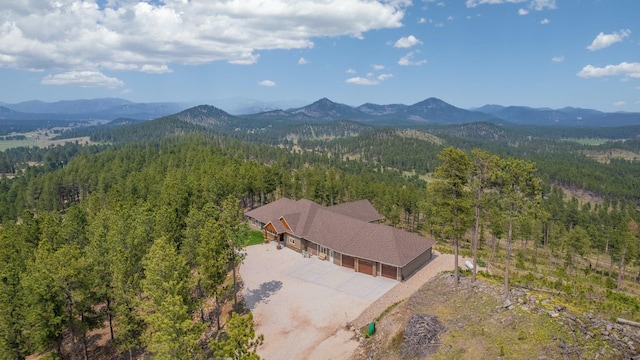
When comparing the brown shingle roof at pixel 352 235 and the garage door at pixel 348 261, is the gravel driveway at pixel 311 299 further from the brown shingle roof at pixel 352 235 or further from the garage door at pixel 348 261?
the brown shingle roof at pixel 352 235

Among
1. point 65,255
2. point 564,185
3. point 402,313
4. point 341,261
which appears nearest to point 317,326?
point 402,313

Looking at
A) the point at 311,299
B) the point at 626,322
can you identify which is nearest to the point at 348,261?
the point at 311,299

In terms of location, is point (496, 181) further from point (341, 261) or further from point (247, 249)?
point (247, 249)

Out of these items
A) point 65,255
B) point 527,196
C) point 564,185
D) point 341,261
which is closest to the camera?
point 527,196

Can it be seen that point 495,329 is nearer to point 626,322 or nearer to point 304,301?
point 626,322

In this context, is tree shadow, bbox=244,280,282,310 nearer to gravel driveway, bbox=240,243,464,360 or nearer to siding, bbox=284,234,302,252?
gravel driveway, bbox=240,243,464,360

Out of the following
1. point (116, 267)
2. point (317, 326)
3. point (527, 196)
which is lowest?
point (317, 326)
